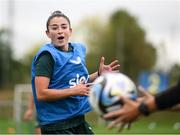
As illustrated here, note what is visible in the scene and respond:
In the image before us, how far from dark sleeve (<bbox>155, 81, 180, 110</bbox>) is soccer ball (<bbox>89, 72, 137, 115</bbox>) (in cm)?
33

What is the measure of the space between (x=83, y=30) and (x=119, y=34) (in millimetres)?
6614

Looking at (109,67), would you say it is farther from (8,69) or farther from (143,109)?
(8,69)

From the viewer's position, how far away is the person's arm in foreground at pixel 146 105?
5.22 m

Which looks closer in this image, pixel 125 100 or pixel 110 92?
pixel 125 100

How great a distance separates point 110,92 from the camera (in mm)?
5531

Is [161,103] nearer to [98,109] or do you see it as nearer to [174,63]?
[98,109]

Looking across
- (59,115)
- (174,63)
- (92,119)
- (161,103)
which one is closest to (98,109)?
(161,103)

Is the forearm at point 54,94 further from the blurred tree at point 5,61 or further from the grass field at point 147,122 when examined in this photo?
the blurred tree at point 5,61

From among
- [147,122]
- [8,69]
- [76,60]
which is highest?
[76,60]

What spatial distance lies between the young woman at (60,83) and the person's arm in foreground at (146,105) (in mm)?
1558

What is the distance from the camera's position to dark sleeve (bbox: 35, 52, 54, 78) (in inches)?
270

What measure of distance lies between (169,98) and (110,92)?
0.55 m

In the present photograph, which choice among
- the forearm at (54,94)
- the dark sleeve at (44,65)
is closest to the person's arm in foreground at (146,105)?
the forearm at (54,94)

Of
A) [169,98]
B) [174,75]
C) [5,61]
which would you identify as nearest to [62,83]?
[169,98]
